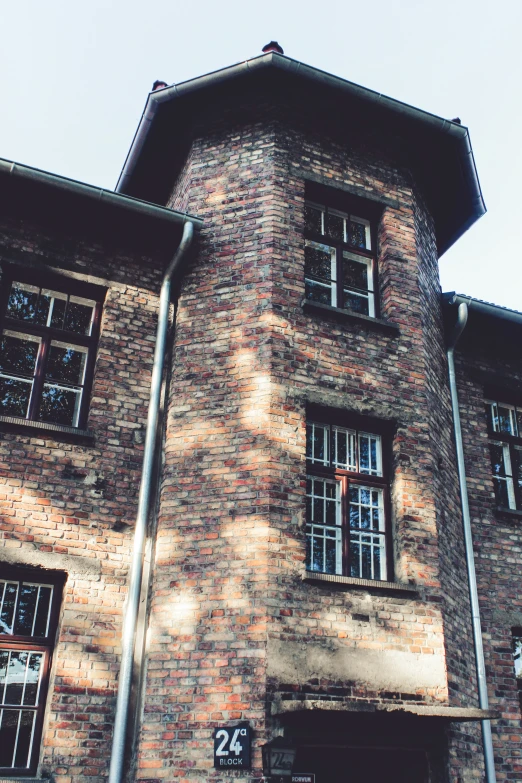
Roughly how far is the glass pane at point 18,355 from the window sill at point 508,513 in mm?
5942

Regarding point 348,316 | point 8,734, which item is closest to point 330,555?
point 348,316

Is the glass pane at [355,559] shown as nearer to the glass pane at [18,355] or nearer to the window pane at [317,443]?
the window pane at [317,443]

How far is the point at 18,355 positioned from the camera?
Result: 836 cm

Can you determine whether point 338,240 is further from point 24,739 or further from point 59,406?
point 24,739

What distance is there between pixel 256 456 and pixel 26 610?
8.82ft

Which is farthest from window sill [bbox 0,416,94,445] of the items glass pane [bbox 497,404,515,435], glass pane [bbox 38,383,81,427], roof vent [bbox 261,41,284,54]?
glass pane [bbox 497,404,515,435]

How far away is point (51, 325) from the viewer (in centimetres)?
861

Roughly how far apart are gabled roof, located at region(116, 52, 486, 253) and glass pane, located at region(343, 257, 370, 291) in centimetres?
191

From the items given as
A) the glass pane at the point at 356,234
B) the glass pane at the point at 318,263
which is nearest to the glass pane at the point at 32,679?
the glass pane at the point at 318,263

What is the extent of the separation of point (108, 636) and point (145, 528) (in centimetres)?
109

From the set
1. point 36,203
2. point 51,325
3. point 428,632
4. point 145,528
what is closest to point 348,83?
point 36,203

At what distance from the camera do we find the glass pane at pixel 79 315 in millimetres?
8719

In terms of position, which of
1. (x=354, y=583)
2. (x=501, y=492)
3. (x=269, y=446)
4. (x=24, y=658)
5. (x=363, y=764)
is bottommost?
(x=363, y=764)

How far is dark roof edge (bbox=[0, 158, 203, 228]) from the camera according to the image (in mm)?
8328
